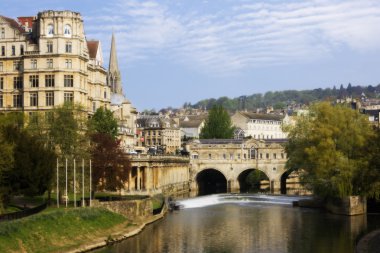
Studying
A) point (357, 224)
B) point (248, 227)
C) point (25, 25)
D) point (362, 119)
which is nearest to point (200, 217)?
point (248, 227)

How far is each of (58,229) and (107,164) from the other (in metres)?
24.1

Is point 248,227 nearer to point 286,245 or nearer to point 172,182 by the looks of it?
point 286,245

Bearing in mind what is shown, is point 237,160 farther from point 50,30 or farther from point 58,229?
point 58,229

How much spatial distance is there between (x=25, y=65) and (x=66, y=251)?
154ft

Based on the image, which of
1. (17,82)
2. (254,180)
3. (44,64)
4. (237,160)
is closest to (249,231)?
(44,64)

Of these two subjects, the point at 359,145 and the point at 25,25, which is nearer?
the point at 359,145

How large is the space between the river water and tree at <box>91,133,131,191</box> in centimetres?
731

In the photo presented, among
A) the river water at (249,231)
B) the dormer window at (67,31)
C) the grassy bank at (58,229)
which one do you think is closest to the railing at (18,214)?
the grassy bank at (58,229)

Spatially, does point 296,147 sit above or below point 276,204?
above

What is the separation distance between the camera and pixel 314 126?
9838cm

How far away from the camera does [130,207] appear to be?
7912cm

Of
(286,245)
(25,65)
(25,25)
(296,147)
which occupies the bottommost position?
(286,245)

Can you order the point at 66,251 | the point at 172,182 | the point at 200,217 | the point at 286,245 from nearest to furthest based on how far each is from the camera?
the point at 66,251, the point at 286,245, the point at 200,217, the point at 172,182

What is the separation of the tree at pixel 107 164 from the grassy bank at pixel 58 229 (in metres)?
10.7
